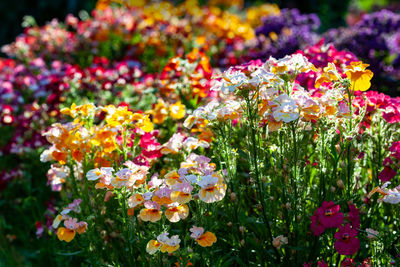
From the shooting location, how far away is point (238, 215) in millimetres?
1922

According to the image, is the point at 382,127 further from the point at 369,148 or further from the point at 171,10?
the point at 171,10

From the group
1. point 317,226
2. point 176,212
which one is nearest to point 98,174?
point 176,212

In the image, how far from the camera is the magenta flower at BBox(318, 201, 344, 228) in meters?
1.55

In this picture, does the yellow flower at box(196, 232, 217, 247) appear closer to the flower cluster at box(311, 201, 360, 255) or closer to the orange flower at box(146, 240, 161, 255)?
the orange flower at box(146, 240, 161, 255)

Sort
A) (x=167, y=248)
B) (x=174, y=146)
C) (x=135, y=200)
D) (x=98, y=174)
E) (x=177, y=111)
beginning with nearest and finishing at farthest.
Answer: (x=167, y=248), (x=135, y=200), (x=98, y=174), (x=174, y=146), (x=177, y=111)

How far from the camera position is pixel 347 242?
1.56 meters

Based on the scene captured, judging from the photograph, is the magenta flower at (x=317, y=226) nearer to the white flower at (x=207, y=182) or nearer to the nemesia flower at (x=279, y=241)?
the nemesia flower at (x=279, y=241)

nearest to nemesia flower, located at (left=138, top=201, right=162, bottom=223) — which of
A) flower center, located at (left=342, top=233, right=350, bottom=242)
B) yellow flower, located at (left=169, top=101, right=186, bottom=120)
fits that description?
flower center, located at (left=342, top=233, right=350, bottom=242)

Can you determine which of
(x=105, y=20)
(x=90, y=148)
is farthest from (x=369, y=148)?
(x=105, y=20)

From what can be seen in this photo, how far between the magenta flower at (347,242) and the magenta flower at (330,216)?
4cm

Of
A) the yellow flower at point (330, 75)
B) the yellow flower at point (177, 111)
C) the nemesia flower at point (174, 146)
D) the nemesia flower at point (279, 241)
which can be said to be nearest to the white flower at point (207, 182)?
the nemesia flower at point (279, 241)

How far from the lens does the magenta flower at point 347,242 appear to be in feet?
5.04

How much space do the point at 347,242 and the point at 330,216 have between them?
0.11 meters

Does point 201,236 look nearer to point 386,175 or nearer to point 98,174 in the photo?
point 98,174
